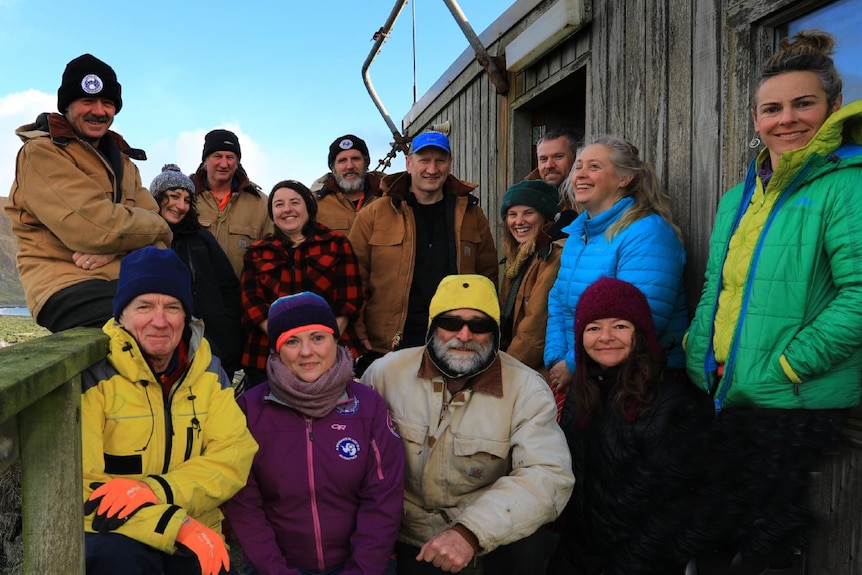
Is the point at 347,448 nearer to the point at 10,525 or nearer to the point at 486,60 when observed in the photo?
the point at 10,525

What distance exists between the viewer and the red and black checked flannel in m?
3.04

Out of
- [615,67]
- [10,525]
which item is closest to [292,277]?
[615,67]

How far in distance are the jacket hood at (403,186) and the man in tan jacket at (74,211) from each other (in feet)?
4.28

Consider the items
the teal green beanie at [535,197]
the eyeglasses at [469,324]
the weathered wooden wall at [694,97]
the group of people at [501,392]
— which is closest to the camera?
the group of people at [501,392]

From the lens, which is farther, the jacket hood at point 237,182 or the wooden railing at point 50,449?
the jacket hood at point 237,182

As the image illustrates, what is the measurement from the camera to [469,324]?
2236 millimetres

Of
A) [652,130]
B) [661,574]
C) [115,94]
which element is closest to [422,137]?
[652,130]

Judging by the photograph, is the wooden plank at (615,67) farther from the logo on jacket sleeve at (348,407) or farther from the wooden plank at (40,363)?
the wooden plank at (40,363)

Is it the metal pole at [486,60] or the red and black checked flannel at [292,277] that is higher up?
the metal pole at [486,60]

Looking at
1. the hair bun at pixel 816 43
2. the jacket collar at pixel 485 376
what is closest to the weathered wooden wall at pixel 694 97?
the hair bun at pixel 816 43

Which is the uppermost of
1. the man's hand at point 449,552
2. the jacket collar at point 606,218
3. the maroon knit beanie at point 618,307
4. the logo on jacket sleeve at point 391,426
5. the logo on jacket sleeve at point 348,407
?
the jacket collar at point 606,218

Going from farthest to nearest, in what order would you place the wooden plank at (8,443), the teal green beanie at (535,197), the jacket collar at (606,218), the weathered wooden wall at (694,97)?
the teal green beanie at (535,197)
the jacket collar at (606,218)
the weathered wooden wall at (694,97)
the wooden plank at (8,443)

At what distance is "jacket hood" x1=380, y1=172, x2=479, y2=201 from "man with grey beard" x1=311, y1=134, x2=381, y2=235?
0.59 m

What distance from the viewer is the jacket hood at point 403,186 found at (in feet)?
11.3
